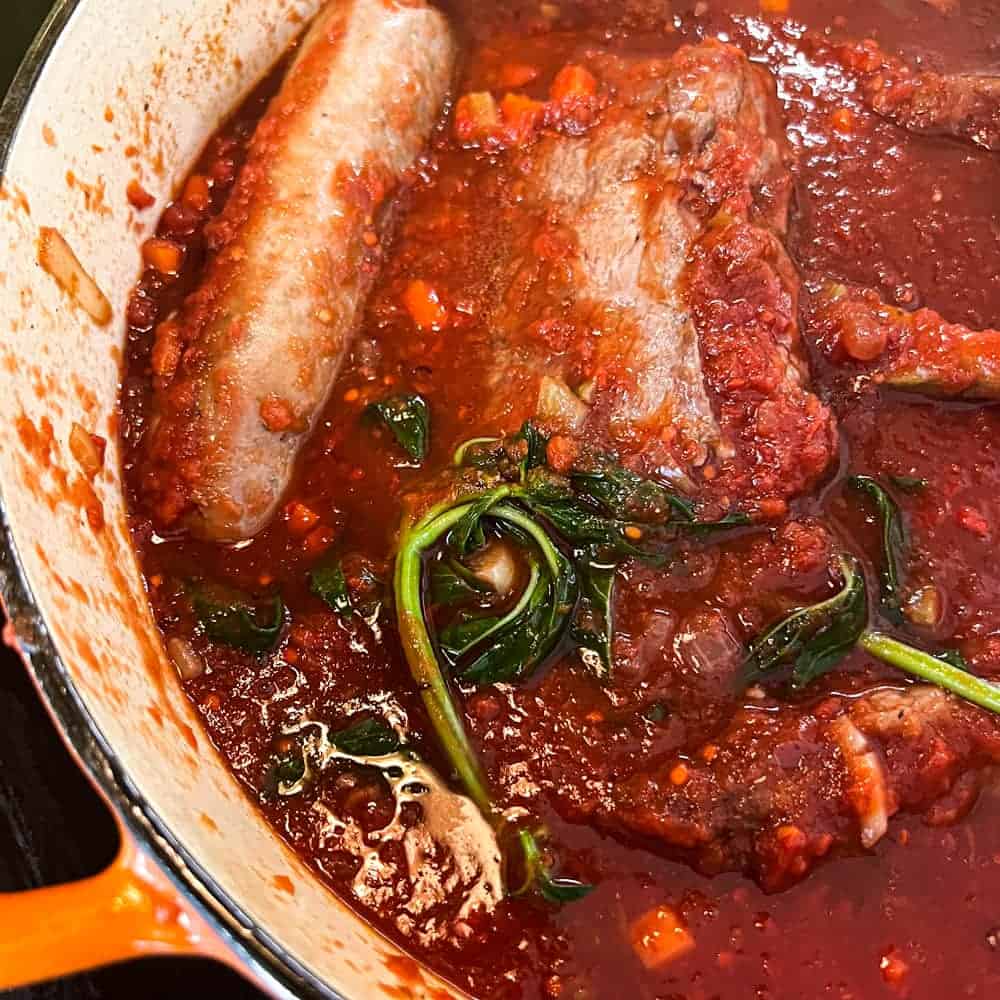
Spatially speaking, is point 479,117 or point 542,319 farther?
point 479,117

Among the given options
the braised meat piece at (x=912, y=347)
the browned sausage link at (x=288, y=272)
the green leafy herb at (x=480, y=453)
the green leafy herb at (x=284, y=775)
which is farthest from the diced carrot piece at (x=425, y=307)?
the green leafy herb at (x=284, y=775)

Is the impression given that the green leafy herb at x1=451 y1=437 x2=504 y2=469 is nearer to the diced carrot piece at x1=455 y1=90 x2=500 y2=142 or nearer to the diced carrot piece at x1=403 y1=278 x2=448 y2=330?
the diced carrot piece at x1=403 y1=278 x2=448 y2=330

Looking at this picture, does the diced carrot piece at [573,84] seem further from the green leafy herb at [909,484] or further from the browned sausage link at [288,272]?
the green leafy herb at [909,484]

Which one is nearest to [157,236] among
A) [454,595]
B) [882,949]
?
[454,595]

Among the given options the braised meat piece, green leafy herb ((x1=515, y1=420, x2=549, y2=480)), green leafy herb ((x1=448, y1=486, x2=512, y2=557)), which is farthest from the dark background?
the braised meat piece

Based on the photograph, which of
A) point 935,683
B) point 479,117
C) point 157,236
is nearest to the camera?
point 935,683

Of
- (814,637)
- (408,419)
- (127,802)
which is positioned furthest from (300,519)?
(814,637)

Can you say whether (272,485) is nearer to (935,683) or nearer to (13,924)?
(13,924)
